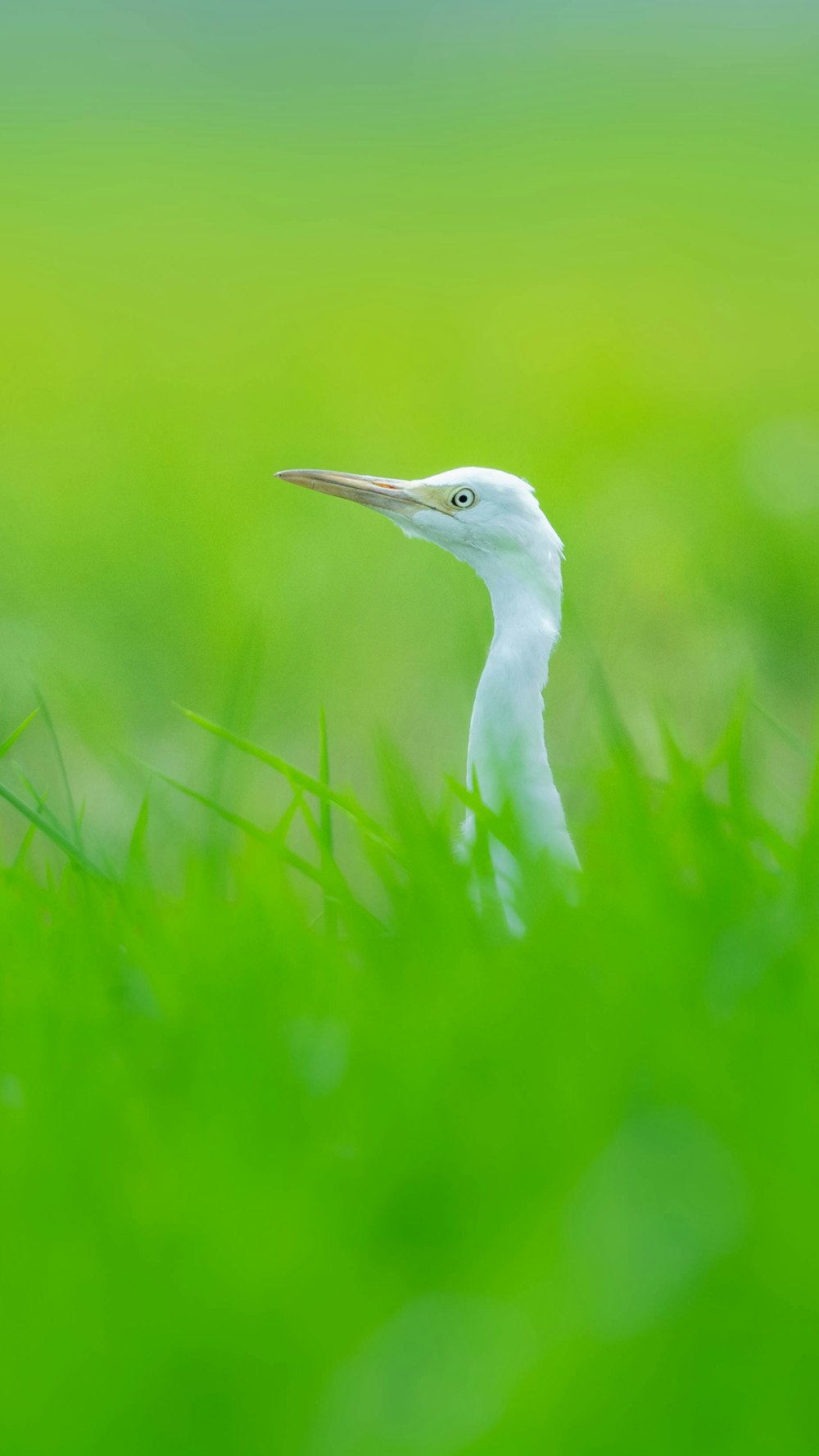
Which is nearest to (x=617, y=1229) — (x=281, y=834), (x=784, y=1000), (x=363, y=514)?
(x=784, y=1000)

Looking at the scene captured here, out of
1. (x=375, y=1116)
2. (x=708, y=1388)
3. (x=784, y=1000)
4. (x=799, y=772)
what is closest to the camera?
(x=708, y=1388)

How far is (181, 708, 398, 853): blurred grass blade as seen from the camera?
4.10ft

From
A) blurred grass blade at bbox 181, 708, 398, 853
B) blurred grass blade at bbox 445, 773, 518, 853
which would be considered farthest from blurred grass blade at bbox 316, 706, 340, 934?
blurred grass blade at bbox 445, 773, 518, 853

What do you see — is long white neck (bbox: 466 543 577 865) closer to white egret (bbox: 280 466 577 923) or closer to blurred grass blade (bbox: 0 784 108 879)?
white egret (bbox: 280 466 577 923)

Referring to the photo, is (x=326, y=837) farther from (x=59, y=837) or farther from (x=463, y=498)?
(x=463, y=498)

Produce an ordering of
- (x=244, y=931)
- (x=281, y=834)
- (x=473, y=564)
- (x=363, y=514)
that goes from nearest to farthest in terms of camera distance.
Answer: (x=244, y=931) < (x=281, y=834) < (x=473, y=564) < (x=363, y=514)

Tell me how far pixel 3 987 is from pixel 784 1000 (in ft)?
1.80

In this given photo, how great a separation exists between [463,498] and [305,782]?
1.36 meters

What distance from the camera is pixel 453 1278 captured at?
25.8 inches

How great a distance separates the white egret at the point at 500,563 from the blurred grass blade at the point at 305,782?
78cm

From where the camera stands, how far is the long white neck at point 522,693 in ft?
6.43

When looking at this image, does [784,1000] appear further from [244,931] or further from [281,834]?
[281,834]

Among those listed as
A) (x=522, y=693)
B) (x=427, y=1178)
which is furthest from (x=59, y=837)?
(x=522, y=693)

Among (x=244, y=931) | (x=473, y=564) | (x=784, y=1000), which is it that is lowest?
(x=473, y=564)
